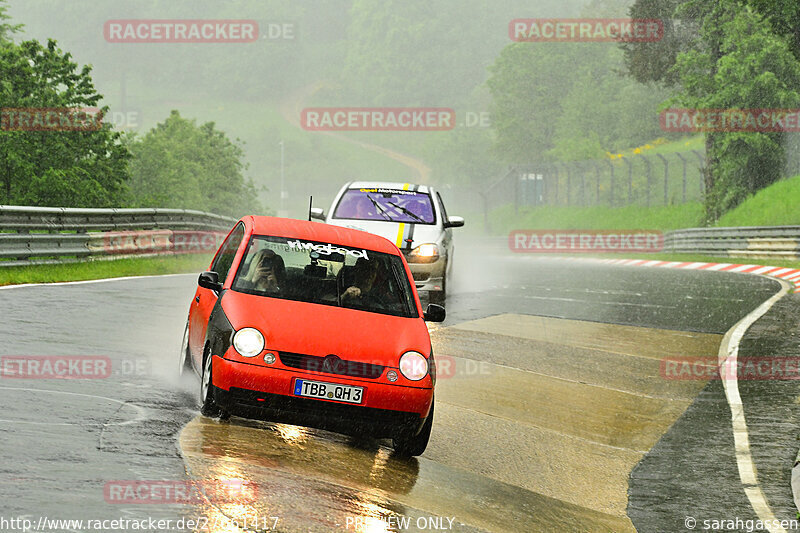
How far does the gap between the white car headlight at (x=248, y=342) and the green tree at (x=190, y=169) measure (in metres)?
50.2

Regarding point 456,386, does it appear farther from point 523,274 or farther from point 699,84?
point 699,84

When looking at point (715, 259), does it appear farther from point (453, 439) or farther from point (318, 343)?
point (318, 343)

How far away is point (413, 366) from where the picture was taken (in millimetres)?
7363

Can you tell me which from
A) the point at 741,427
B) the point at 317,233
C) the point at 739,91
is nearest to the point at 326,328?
the point at 317,233

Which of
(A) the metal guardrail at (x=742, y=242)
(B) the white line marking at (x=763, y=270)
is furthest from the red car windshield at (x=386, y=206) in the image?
→ (A) the metal guardrail at (x=742, y=242)

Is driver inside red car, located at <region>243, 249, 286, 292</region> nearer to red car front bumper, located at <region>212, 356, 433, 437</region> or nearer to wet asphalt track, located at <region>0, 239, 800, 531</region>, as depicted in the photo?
red car front bumper, located at <region>212, 356, 433, 437</region>

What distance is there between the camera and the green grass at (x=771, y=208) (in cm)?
3919

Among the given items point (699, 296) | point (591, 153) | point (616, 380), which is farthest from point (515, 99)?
point (616, 380)

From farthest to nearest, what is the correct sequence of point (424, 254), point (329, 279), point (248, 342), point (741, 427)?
point (424, 254), point (741, 427), point (329, 279), point (248, 342)

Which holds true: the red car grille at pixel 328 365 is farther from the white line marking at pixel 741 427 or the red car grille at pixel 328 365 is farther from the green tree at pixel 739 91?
the green tree at pixel 739 91

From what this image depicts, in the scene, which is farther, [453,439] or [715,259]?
[715,259]

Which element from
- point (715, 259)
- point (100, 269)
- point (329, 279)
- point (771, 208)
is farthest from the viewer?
point (771, 208)

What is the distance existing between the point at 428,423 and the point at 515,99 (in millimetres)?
105507

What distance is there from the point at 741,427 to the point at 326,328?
175 inches
